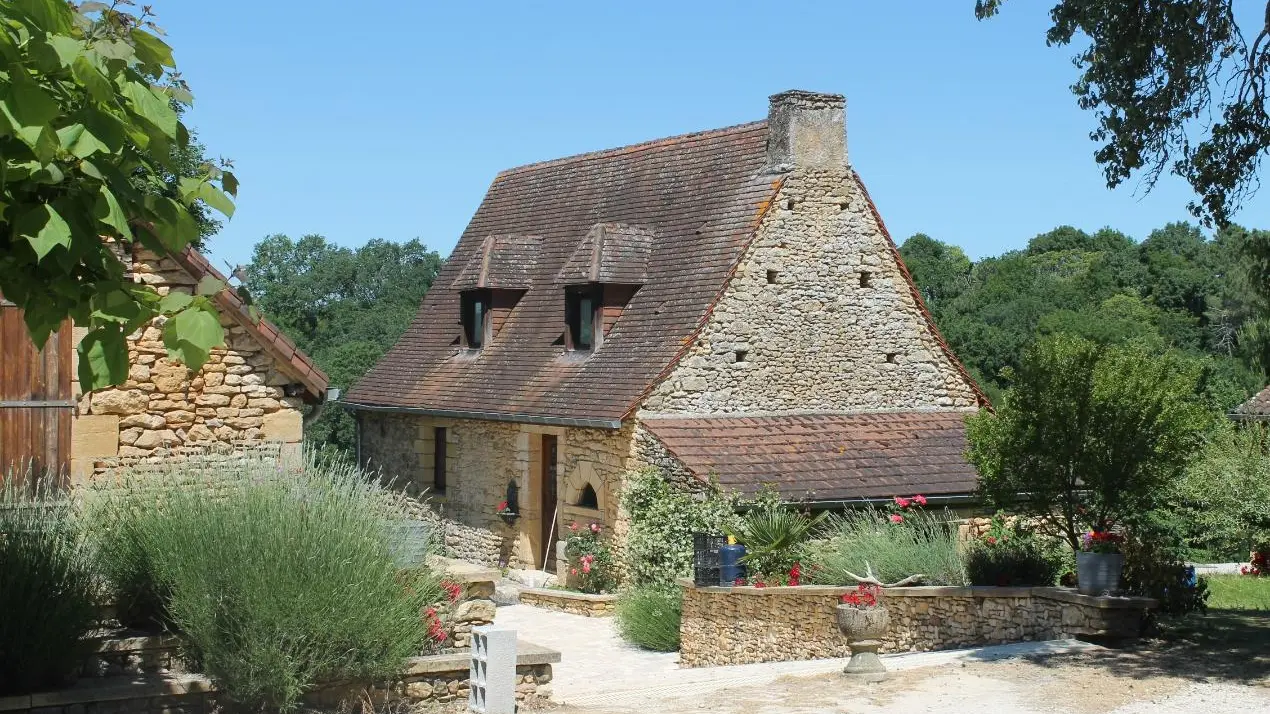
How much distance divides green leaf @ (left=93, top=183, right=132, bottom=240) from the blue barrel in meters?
10.9

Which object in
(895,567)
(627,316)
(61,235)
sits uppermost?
(627,316)

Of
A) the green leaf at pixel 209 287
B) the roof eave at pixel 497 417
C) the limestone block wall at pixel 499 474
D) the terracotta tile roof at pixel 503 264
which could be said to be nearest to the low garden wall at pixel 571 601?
the limestone block wall at pixel 499 474

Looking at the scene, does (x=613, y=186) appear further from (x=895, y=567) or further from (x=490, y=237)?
(x=895, y=567)

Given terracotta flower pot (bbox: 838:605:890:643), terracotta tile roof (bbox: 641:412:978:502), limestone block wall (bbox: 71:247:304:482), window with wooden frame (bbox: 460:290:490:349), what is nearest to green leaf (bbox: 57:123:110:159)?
limestone block wall (bbox: 71:247:304:482)

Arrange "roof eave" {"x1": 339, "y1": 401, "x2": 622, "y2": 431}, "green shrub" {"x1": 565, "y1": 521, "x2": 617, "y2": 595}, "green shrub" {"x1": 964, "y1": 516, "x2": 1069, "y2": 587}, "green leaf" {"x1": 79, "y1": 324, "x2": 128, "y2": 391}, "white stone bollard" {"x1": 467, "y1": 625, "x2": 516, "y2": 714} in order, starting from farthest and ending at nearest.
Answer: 1. "green shrub" {"x1": 565, "y1": 521, "x2": 617, "y2": 595}
2. "roof eave" {"x1": 339, "y1": 401, "x2": 622, "y2": 431}
3. "green shrub" {"x1": 964, "y1": 516, "x2": 1069, "y2": 587}
4. "white stone bollard" {"x1": 467, "y1": 625, "x2": 516, "y2": 714}
5. "green leaf" {"x1": 79, "y1": 324, "x2": 128, "y2": 391}

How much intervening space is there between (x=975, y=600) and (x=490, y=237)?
1310cm

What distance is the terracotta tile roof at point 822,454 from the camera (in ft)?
56.7

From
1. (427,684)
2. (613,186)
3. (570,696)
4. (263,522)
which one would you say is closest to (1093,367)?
(570,696)

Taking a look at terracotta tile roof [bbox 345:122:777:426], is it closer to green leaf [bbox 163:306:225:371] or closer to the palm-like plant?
the palm-like plant

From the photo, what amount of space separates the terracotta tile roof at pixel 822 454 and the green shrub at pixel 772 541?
128 centimetres

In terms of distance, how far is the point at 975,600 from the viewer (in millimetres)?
12773

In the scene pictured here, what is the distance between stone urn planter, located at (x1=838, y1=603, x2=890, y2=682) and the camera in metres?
11.1

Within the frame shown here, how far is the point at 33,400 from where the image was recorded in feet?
39.4

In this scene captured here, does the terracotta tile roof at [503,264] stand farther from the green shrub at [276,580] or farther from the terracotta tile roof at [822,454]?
the green shrub at [276,580]
